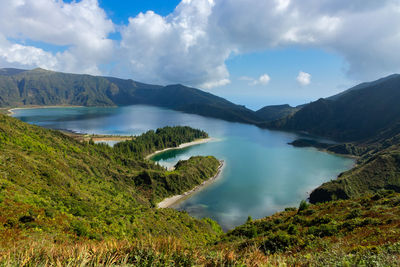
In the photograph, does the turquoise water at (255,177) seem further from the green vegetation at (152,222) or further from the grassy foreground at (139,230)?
the grassy foreground at (139,230)

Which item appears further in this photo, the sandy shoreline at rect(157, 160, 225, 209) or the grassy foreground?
the sandy shoreline at rect(157, 160, 225, 209)

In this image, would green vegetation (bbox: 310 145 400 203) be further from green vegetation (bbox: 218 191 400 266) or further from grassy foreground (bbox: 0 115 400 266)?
green vegetation (bbox: 218 191 400 266)

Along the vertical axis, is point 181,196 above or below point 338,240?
below

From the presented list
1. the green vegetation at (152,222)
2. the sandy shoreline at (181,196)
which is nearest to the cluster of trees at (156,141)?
the green vegetation at (152,222)

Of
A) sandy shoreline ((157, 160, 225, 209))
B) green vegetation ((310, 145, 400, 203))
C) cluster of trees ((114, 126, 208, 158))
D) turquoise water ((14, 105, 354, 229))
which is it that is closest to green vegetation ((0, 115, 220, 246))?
sandy shoreline ((157, 160, 225, 209))

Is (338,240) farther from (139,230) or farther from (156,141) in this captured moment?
(156,141)

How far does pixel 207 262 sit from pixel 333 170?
10764 centimetres

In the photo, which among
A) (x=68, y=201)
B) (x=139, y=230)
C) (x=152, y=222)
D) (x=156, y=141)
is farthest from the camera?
(x=156, y=141)

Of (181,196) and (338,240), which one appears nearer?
(338,240)

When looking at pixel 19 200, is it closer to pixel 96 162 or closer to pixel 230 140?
pixel 96 162

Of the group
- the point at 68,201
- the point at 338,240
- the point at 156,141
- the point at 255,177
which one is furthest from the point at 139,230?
the point at 156,141

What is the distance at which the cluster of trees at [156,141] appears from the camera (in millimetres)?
104656

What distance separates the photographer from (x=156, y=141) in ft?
415

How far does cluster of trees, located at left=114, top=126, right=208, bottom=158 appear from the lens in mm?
104656
